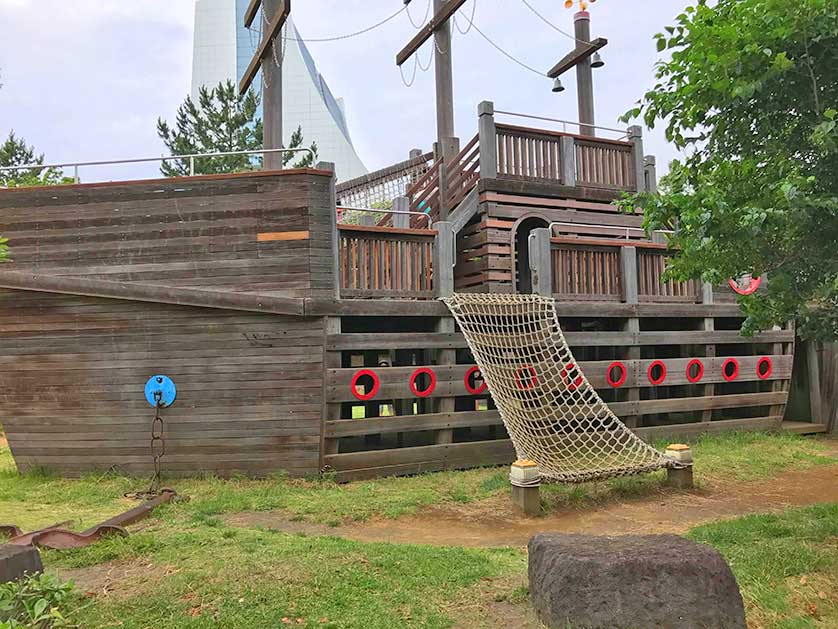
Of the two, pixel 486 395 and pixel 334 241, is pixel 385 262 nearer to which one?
pixel 334 241

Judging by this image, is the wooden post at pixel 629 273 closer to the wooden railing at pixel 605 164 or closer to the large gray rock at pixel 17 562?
the wooden railing at pixel 605 164

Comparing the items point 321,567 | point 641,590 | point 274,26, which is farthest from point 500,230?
point 641,590

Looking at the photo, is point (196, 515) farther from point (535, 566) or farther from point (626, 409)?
point (626, 409)

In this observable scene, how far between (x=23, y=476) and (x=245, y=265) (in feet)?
11.0

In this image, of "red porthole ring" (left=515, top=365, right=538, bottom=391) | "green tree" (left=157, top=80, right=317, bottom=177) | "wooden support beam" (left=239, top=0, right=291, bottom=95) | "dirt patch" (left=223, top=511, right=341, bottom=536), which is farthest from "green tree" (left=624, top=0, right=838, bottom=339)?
"green tree" (left=157, top=80, right=317, bottom=177)

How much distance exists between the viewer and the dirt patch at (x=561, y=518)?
198 inches

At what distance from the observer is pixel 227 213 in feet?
22.4

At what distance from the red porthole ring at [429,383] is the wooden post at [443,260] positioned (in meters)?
0.89

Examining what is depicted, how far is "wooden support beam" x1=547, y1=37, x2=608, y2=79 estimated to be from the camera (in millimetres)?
11562

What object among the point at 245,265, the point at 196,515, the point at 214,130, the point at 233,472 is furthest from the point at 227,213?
the point at 214,130

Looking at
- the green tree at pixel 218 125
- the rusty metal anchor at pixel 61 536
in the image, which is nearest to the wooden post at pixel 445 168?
the rusty metal anchor at pixel 61 536

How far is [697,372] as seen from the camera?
8.95 meters

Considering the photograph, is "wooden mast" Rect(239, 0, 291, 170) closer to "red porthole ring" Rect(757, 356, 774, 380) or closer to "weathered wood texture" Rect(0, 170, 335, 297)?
"weathered wood texture" Rect(0, 170, 335, 297)

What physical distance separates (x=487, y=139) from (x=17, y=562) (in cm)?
724
